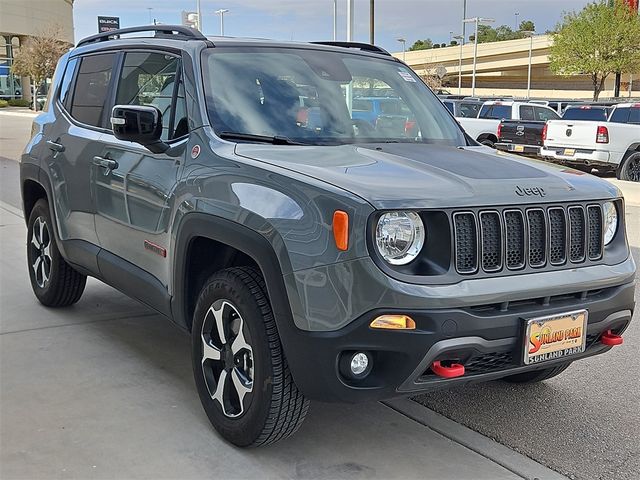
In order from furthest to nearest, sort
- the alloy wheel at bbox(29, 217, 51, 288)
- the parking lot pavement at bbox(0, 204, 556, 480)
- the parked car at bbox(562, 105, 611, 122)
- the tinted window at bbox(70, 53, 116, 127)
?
the parked car at bbox(562, 105, 611, 122) → the alloy wheel at bbox(29, 217, 51, 288) → the tinted window at bbox(70, 53, 116, 127) → the parking lot pavement at bbox(0, 204, 556, 480)

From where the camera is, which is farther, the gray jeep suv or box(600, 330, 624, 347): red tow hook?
box(600, 330, 624, 347): red tow hook

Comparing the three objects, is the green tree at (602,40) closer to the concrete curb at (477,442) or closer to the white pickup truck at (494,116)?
the white pickup truck at (494,116)

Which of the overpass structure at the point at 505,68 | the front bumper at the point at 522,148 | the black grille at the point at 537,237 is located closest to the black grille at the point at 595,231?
the black grille at the point at 537,237

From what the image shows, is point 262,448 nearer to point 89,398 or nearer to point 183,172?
point 89,398

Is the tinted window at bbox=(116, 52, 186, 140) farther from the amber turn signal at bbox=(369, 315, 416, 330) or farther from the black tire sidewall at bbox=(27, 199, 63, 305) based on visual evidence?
the amber turn signal at bbox=(369, 315, 416, 330)

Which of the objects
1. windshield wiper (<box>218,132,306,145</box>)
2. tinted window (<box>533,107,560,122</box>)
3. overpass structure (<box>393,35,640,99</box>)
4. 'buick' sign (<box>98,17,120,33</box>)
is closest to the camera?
windshield wiper (<box>218,132,306,145</box>)

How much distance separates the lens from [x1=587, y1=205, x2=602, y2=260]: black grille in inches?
142

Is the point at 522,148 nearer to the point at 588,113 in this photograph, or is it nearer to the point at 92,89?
the point at 588,113

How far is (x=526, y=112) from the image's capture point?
2003 cm

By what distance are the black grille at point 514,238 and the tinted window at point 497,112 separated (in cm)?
1725

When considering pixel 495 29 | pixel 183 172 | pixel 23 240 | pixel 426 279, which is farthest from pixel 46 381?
pixel 495 29

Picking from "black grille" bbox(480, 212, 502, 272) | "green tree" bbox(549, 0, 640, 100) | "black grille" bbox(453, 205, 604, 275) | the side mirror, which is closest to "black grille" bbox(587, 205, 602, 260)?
"black grille" bbox(453, 205, 604, 275)

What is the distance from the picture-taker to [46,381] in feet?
14.7

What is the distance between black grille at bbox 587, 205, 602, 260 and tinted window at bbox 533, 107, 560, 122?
1722 centimetres
